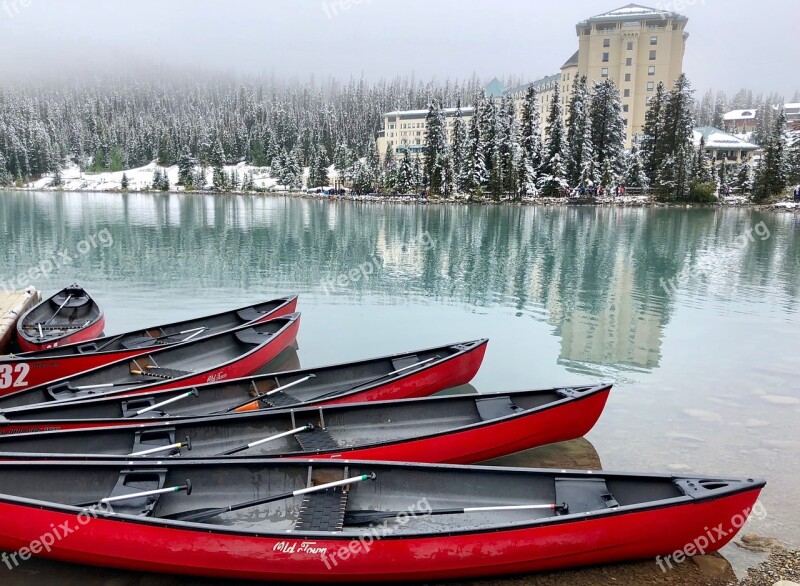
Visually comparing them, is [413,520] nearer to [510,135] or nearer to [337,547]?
[337,547]

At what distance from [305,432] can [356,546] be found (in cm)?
296

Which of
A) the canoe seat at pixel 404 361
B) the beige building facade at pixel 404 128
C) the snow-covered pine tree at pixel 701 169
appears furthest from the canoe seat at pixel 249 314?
the beige building facade at pixel 404 128

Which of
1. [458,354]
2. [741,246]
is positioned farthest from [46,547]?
[741,246]

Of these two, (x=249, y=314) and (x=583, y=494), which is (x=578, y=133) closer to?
(x=249, y=314)

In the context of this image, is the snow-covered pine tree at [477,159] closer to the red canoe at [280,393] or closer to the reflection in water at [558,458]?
the red canoe at [280,393]

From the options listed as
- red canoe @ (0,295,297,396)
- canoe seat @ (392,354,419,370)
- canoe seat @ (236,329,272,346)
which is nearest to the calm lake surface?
canoe seat @ (236,329,272,346)

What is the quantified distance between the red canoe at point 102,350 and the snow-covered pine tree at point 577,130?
74490 mm

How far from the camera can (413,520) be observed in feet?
23.0

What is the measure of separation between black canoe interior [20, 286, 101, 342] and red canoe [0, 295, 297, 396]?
1.94 metres

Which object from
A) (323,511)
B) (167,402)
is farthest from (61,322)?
(323,511)

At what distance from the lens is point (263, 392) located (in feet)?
35.1

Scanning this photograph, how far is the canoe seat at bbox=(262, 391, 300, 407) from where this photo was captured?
398 inches

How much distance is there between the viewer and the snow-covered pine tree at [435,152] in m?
91.7

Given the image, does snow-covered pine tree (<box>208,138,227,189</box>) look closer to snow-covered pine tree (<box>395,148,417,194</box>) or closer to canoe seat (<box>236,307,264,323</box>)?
snow-covered pine tree (<box>395,148,417,194</box>)
